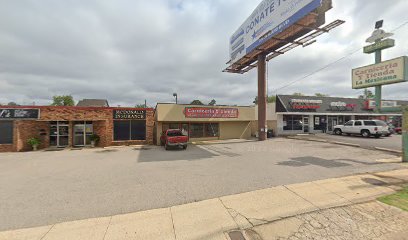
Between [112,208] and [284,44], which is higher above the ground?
[284,44]

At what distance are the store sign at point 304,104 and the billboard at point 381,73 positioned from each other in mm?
14010

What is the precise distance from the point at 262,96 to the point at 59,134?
21.3 metres

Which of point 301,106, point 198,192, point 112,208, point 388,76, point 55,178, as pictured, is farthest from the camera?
point 301,106

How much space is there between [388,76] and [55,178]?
59.0ft

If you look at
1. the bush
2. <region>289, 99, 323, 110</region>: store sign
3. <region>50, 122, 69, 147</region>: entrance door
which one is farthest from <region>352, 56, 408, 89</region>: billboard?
the bush

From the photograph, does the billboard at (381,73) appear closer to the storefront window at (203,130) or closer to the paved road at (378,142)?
the paved road at (378,142)

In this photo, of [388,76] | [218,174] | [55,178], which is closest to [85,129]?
[55,178]

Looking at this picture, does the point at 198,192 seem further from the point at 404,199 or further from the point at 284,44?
the point at 284,44

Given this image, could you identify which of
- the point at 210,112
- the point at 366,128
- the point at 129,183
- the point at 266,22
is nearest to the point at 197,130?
the point at 210,112

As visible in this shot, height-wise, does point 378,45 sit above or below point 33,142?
above

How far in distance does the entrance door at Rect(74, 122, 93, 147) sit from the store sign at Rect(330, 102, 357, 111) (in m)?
32.6

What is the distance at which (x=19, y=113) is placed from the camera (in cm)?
1669

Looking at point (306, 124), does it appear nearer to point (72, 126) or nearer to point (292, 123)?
point (292, 123)

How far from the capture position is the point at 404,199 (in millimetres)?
5582
